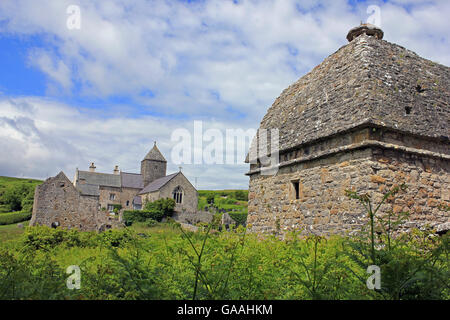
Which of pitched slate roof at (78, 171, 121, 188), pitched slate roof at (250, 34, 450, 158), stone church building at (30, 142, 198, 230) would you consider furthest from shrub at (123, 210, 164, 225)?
pitched slate roof at (250, 34, 450, 158)

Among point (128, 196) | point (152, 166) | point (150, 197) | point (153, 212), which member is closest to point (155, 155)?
point (152, 166)

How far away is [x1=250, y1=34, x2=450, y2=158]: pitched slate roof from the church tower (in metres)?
63.7

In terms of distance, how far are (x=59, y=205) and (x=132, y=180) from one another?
153 feet

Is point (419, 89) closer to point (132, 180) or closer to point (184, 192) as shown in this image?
point (184, 192)

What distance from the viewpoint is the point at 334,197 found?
9.99 meters

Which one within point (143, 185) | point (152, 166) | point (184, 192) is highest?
point (152, 166)

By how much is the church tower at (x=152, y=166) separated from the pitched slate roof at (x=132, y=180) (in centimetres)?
98

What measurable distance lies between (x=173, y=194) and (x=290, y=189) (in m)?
51.1

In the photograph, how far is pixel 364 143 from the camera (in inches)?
359

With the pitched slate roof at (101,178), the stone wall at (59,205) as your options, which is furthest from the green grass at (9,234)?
the pitched slate roof at (101,178)

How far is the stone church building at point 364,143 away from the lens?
9.26 metres

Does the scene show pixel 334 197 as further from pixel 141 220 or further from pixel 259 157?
pixel 141 220

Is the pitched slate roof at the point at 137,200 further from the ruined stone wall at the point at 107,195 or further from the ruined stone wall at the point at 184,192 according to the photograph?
the ruined stone wall at the point at 184,192
